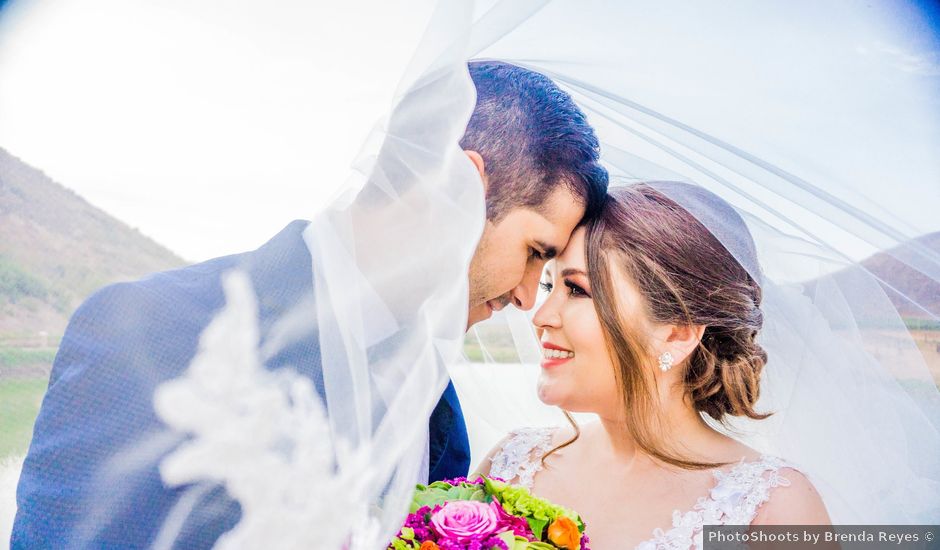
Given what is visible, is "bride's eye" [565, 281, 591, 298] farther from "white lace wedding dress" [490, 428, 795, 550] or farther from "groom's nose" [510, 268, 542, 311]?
"white lace wedding dress" [490, 428, 795, 550]

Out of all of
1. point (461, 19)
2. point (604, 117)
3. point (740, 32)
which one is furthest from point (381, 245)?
point (740, 32)

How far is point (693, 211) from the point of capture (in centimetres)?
238

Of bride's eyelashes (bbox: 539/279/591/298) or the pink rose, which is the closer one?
the pink rose

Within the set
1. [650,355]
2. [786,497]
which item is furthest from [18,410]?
[786,497]

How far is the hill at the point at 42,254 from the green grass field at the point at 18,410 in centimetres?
15

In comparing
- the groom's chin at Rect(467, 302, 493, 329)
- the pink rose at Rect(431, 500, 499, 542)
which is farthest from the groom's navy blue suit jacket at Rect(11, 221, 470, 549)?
the groom's chin at Rect(467, 302, 493, 329)

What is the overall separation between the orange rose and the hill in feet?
4.86

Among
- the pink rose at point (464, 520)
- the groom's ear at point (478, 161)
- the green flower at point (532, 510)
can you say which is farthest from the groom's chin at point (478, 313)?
the pink rose at point (464, 520)

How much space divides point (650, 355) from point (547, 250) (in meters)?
0.58

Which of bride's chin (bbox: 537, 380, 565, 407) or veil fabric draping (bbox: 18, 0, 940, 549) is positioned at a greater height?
veil fabric draping (bbox: 18, 0, 940, 549)

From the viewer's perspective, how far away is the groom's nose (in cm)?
273

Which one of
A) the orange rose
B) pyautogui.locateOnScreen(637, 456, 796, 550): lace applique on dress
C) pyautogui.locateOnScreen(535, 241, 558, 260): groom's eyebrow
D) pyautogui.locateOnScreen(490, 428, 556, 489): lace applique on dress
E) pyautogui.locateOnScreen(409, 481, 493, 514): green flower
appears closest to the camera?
the orange rose

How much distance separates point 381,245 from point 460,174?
0.27 metres

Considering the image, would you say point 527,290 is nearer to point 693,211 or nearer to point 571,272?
point 571,272
